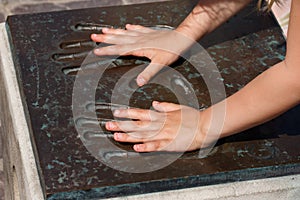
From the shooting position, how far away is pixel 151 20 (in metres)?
2.01

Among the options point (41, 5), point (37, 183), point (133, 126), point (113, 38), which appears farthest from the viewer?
point (41, 5)

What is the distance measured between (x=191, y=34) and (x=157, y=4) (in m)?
0.23

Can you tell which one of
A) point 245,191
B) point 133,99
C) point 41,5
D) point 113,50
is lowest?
point 245,191

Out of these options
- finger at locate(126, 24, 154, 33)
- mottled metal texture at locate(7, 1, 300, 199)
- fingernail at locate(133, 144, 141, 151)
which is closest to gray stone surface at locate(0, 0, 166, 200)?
mottled metal texture at locate(7, 1, 300, 199)

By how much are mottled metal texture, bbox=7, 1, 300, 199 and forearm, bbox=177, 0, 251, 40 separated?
4 cm

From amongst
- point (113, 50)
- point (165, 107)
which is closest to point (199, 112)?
point (165, 107)

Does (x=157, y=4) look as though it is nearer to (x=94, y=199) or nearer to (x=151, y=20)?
(x=151, y=20)

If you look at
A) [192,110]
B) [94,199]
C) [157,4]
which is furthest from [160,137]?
[157,4]

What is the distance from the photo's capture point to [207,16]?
191cm

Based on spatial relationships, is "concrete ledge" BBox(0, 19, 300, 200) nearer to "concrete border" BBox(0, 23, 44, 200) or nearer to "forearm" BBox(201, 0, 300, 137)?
"concrete border" BBox(0, 23, 44, 200)

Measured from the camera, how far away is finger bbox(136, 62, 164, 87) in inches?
69.0

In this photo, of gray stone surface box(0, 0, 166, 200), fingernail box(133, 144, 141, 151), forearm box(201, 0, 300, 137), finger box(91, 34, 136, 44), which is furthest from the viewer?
gray stone surface box(0, 0, 166, 200)

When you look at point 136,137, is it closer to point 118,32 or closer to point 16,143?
point 16,143

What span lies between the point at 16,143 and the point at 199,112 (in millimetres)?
475
